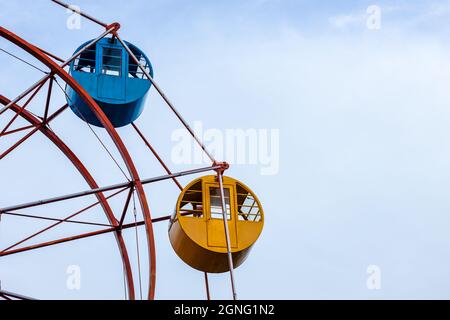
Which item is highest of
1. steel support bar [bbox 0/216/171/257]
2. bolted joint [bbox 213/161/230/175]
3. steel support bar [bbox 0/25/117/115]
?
steel support bar [bbox 0/25/117/115]

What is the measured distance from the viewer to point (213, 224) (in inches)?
951

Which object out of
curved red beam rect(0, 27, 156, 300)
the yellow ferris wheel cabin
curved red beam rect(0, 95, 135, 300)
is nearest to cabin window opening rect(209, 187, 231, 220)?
the yellow ferris wheel cabin

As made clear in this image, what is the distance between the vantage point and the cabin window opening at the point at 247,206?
25047mm

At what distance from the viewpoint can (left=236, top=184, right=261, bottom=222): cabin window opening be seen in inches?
986

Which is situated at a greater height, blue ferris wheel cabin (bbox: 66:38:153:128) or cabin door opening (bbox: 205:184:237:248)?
blue ferris wheel cabin (bbox: 66:38:153:128)

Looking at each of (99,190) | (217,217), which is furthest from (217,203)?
(99,190)

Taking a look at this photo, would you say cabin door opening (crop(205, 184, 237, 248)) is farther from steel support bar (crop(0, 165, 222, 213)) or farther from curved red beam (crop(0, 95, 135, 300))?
curved red beam (crop(0, 95, 135, 300))

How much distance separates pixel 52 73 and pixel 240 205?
21.9 ft

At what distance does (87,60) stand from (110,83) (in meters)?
1.18

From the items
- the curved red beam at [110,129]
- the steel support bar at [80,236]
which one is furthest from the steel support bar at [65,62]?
the steel support bar at [80,236]

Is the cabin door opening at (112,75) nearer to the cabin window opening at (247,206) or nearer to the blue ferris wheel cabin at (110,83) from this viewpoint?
the blue ferris wheel cabin at (110,83)

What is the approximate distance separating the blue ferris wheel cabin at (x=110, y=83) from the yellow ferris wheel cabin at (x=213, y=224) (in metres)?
2.98

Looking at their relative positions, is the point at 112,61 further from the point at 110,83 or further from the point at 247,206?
the point at 247,206
